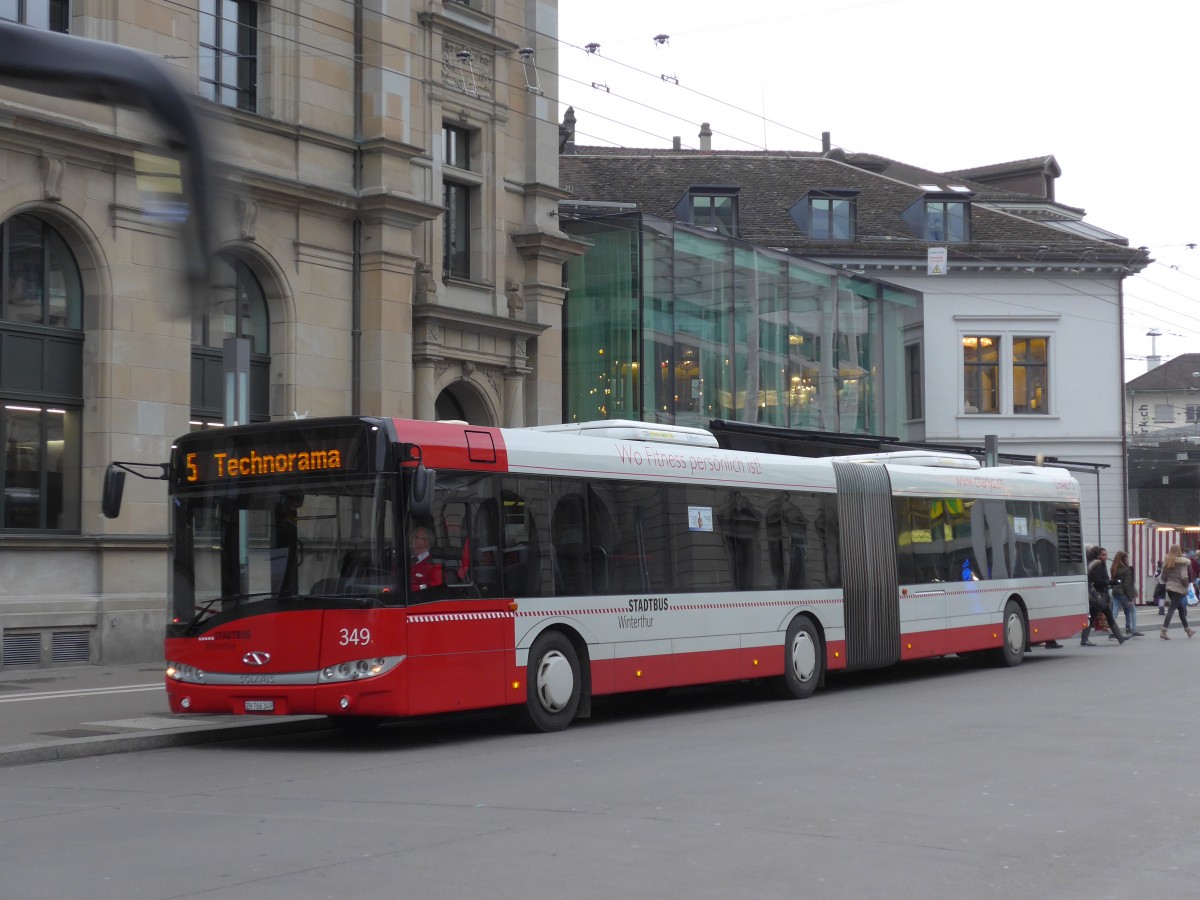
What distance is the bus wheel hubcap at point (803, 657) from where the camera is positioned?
58.6ft

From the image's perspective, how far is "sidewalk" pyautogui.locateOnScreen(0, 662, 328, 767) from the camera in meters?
12.3

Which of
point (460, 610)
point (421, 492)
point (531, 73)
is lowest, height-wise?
point (460, 610)

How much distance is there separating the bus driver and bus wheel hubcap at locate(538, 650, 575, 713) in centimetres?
166

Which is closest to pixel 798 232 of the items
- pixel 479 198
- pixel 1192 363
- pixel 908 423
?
pixel 908 423

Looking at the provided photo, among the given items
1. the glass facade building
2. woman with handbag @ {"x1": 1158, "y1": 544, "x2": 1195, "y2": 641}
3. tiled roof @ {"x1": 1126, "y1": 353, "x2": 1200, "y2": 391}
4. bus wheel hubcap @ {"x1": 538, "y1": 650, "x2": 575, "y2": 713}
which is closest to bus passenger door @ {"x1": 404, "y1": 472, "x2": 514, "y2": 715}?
bus wheel hubcap @ {"x1": 538, "y1": 650, "x2": 575, "y2": 713}

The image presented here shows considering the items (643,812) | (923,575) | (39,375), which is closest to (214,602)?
(643,812)

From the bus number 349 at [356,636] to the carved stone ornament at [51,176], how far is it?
1084 cm

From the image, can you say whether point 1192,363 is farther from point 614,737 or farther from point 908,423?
point 614,737

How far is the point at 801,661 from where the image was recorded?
18.0 m

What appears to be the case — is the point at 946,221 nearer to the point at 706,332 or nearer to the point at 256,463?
the point at 706,332

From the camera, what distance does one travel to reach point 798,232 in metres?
46.8

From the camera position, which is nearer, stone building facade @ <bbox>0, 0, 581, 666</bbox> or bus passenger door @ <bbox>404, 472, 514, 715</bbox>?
bus passenger door @ <bbox>404, 472, 514, 715</bbox>

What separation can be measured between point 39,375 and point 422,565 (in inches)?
405

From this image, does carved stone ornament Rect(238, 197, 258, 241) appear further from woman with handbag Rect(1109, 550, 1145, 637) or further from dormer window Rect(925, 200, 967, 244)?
dormer window Rect(925, 200, 967, 244)
